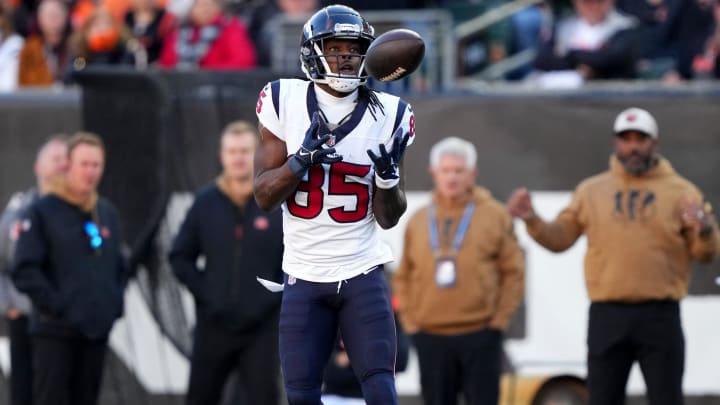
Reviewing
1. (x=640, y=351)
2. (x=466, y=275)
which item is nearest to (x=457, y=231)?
(x=466, y=275)

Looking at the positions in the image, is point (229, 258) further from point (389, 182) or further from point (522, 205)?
point (389, 182)

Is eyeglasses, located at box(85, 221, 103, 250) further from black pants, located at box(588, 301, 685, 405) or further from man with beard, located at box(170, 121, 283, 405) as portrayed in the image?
black pants, located at box(588, 301, 685, 405)

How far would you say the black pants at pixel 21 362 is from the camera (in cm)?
873

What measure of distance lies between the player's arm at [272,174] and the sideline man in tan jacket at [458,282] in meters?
2.87

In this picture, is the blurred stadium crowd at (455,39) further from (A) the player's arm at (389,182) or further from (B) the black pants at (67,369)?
(A) the player's arm at (389,182)

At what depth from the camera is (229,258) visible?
8.65 m

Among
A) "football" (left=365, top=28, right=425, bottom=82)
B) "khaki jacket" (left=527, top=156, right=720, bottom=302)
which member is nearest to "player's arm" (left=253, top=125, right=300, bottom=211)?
"football" (left=365, top=28, right=425, bottom=82)

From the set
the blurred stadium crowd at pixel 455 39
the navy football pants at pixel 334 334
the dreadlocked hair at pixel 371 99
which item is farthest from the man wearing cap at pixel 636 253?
the navy football pants at pixel 334 334

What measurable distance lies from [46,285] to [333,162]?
3149mm

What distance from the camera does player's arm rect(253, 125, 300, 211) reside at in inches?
219

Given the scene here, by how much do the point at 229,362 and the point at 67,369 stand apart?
998 mm

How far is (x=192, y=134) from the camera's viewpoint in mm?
9578

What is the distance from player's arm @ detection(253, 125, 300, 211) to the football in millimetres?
525

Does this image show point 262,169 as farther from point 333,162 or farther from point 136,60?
point 136,60
